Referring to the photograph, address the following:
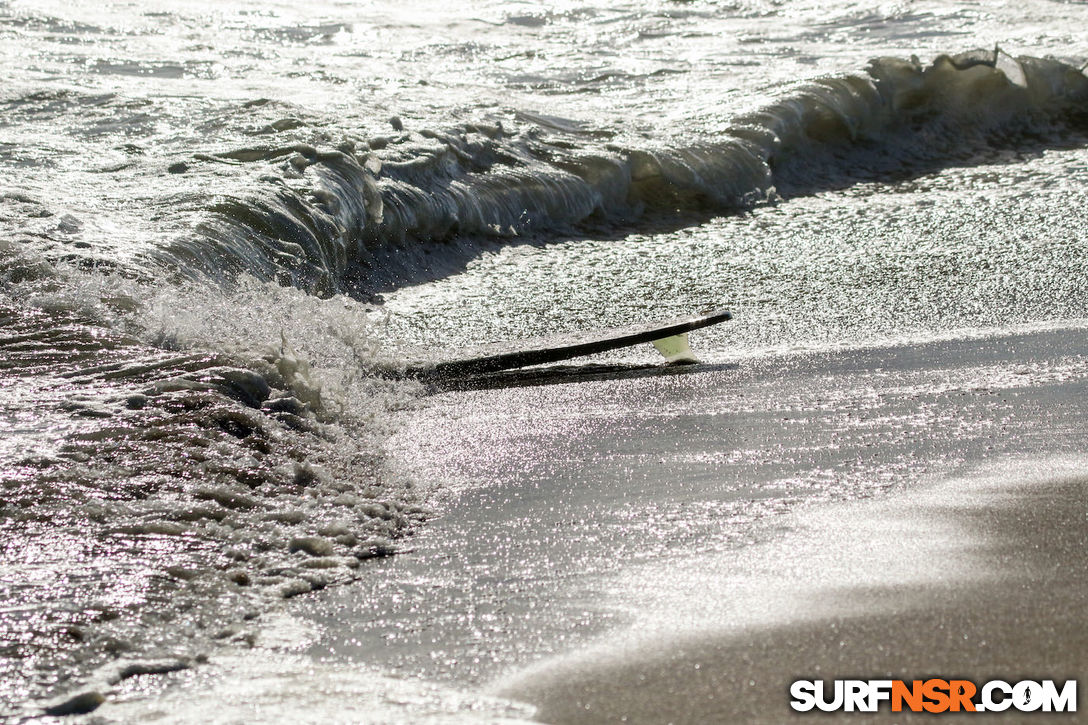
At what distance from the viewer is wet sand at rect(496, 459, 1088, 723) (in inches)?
84.7

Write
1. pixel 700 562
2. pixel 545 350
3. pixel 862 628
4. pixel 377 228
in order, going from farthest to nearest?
pixel 377 228 < pixel 545 350 < pixel 700 562 < pixel 862 628

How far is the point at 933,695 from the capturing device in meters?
2.13

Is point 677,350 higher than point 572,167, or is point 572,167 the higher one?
point 572,167

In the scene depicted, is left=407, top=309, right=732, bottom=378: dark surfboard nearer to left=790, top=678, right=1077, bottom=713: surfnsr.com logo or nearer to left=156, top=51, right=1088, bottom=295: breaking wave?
left=156, top=51, right=1088, bottom=295: breaking wave

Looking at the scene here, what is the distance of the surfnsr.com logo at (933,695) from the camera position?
2.09 meters

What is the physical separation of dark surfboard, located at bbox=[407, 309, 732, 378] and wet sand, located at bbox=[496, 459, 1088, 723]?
68.8 inches

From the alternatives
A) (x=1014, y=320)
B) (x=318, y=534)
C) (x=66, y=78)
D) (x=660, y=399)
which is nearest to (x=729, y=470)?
(x=660, y=399)

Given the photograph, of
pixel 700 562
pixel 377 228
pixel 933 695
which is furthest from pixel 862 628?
pixel 377 228

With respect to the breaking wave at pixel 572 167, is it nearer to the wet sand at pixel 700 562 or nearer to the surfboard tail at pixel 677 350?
the surfboard tail at pixel 677 350

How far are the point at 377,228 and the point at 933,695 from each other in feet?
16.3

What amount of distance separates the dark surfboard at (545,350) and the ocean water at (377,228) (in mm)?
158

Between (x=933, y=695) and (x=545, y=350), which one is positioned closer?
(x=933, y=695)

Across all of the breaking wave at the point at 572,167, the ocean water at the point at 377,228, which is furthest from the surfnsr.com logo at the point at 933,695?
the breaking wave at the point at 572,167

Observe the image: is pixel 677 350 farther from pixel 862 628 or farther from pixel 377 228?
pixel 377 228
